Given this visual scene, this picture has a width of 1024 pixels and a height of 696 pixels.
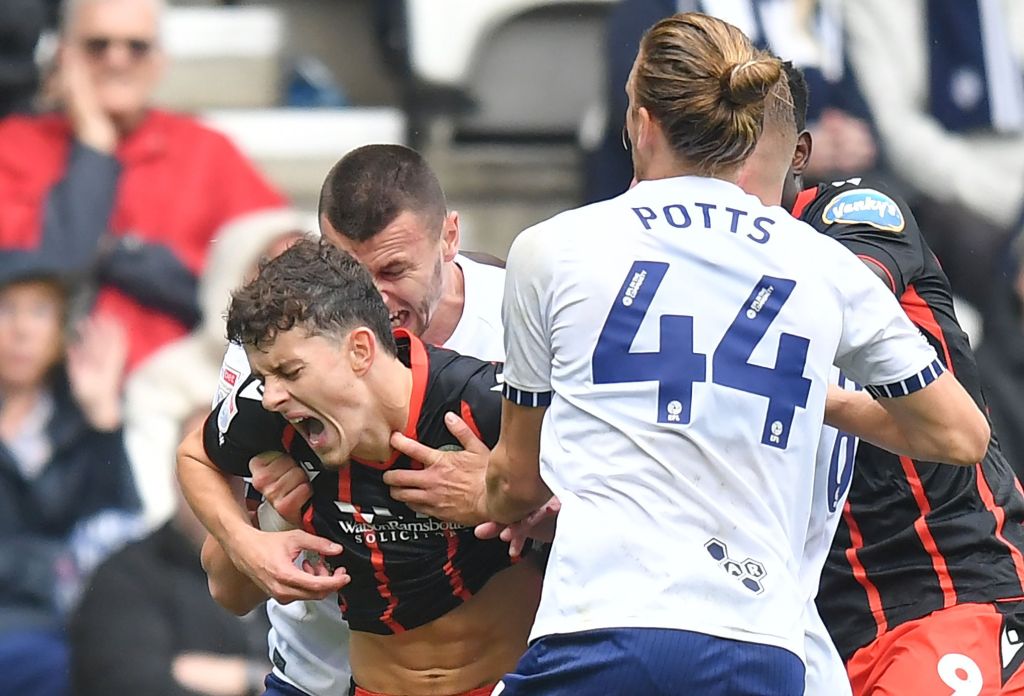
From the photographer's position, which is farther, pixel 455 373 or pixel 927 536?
pixel 927 536

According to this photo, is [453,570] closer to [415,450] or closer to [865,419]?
[415,450]

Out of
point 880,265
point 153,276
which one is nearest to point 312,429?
point 880,265

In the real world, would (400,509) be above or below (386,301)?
below

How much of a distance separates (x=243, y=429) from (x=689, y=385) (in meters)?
1.03

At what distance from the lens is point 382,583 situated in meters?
3.75

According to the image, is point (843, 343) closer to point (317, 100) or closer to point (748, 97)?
point (748, 97)

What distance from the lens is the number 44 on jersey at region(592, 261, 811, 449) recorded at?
10.2 feet

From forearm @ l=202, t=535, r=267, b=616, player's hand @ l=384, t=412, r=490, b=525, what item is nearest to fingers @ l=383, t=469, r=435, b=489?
player's hand @ l=384, t=412, r=490, b=525

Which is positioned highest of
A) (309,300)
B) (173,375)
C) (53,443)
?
(309,300)

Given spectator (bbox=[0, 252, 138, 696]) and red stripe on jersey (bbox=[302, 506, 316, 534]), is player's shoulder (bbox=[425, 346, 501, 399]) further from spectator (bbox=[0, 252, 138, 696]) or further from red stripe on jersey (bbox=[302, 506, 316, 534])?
spectator (bbox=[0, 252, 138, 696])

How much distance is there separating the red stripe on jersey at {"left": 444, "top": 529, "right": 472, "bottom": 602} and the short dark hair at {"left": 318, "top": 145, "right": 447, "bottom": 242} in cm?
67

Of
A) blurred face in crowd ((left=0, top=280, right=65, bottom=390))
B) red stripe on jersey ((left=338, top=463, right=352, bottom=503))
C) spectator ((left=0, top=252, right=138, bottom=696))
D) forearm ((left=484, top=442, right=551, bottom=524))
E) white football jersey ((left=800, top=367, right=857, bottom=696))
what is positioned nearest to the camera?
forearm ((left=484, top=442, right=551, bottom=524))

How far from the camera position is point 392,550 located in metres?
3.72

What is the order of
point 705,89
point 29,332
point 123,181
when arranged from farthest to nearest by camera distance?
1. point 123,181
2. point 29,332
3. point 705,89
